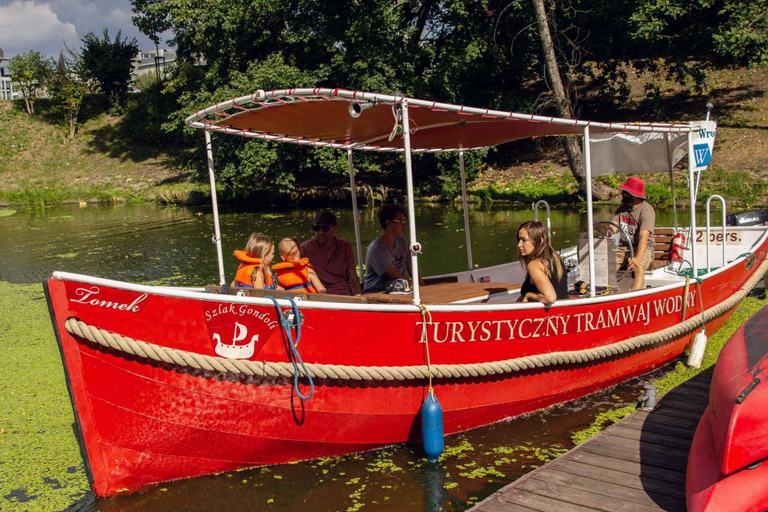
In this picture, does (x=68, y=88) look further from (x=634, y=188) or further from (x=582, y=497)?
(x=582, y=497)

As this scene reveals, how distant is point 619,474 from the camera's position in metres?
4.72

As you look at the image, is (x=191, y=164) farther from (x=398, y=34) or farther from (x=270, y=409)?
(x=270, y=409)

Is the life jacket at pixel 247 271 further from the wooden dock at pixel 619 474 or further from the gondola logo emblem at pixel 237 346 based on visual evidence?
the wooden dock at pixel 619 474

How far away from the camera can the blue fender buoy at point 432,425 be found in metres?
5.43

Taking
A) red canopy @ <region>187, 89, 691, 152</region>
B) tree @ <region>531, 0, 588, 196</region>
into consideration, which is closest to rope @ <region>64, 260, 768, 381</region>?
red canopy @ <region>187, 89, 691, 152</region>

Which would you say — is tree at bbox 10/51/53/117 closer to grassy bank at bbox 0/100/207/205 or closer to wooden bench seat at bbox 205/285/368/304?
grassy bank at bbox 0/100/207/205

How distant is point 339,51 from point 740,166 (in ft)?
42.8

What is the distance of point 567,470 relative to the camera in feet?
15.8

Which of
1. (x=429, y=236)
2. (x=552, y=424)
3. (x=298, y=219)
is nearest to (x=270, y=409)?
(x=552, y=424)

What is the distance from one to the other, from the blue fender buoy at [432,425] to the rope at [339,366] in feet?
0.70

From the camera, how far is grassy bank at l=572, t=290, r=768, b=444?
630 centimetres

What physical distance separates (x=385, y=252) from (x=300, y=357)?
223 centimetres

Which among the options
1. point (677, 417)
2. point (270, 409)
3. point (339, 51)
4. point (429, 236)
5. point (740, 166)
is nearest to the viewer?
point (270, 409)

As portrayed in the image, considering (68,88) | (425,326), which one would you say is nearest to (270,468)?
(425,326)
